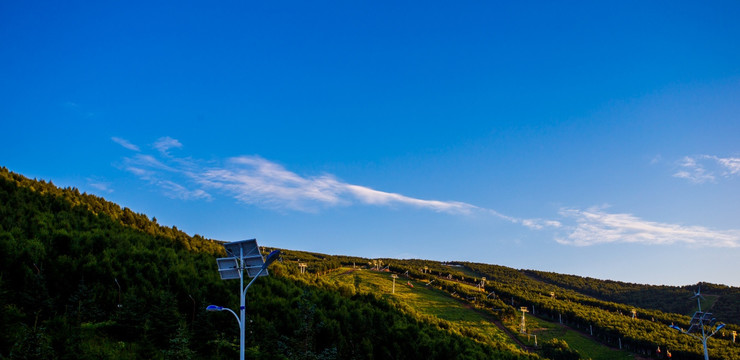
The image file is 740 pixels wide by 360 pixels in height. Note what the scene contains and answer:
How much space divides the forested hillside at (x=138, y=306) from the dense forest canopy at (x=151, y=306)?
107 millimetres

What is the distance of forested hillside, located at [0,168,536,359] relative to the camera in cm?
2687

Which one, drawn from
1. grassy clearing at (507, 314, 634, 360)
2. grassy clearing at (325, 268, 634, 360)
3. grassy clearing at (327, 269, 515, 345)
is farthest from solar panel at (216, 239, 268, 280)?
grassy clearing at (507, 314, 634, 360)

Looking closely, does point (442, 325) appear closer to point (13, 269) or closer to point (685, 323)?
point (13, 269)

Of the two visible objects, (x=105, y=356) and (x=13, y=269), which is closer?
(x=105, y=356)

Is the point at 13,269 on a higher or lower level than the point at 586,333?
higher

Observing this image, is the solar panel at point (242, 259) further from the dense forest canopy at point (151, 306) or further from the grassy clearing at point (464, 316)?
the grassy clearing at point (464, 316)

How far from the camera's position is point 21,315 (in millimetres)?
25469

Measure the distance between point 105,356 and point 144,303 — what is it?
11.0m

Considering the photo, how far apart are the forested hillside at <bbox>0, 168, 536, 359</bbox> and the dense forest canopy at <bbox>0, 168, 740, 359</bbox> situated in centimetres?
11

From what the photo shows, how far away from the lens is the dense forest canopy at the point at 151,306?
27844mm

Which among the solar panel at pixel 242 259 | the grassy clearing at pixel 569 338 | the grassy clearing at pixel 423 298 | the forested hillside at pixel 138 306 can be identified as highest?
the solar panel at pixel 242 259

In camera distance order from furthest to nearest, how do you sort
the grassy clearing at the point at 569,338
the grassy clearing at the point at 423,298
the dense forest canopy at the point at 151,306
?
the grassy clearing at the point at 423,298 < the grassy clearing at the point at 569,338 < the dense forest canopy at the point at 151,306

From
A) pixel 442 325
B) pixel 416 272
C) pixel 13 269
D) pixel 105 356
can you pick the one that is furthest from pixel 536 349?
pixel 13 269

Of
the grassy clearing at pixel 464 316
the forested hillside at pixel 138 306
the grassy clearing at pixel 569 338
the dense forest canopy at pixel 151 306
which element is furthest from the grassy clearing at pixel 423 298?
the forested hillside at pixel 138 306
